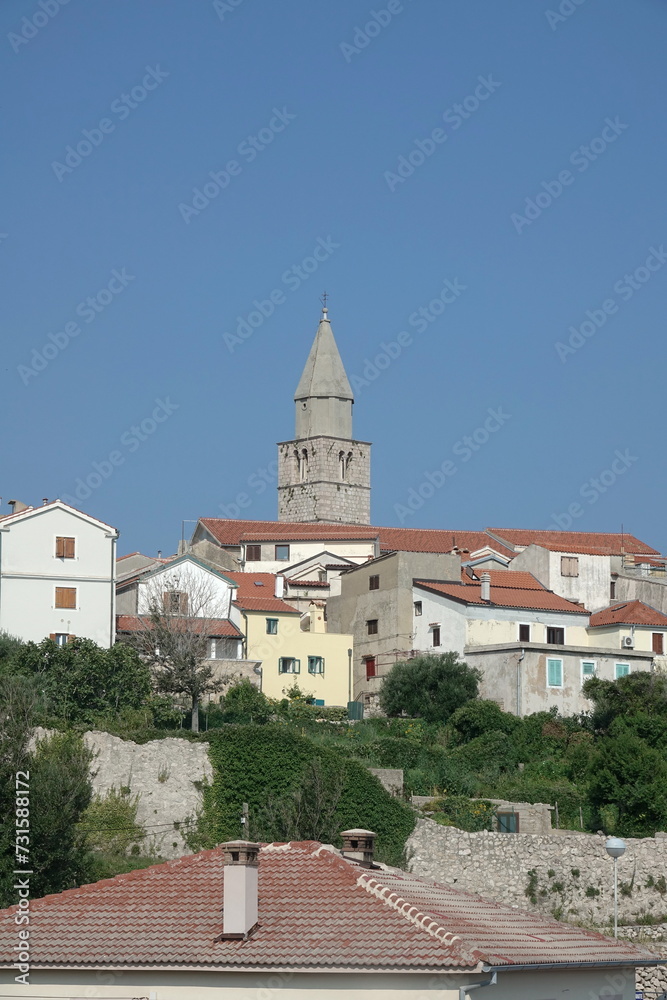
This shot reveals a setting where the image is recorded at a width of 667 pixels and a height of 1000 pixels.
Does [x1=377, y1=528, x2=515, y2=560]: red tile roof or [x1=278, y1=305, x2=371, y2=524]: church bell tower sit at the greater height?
[x1=278, y1=305, x2=371, y2=524]: church bell tower

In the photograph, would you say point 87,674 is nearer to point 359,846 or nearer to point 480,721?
point 480,721

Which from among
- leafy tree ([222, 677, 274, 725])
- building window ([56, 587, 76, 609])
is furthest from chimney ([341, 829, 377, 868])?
building window ([56, 587, 76, 609])

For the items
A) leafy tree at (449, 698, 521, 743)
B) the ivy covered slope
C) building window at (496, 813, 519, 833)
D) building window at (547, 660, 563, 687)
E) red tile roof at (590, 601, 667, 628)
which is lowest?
building window at (496, 813, 519, 833)

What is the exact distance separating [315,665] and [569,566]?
12817mm

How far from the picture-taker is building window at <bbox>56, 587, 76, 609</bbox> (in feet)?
183

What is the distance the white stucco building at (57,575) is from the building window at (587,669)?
16.6 m

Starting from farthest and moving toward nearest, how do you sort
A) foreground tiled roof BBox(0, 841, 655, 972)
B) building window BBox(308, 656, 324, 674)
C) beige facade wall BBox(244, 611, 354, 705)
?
building window BBox(308, 656, 324, 674) → beige facade wall BBox(244, 611, 354, 705) → foreground tiled roof BBox(0, 841, 655, 972)

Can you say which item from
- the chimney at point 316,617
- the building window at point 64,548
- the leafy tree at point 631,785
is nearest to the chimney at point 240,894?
the leafy tree at point 631,785

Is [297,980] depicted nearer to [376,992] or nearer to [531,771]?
[376,992]

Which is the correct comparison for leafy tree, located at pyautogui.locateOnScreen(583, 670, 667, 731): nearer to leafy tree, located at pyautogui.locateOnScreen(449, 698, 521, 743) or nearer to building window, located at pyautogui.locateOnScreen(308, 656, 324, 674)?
leafy tree, located at pyautogui.locateOnScreen(449, 698, 521, 743)

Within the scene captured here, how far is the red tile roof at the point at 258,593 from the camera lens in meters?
62.5

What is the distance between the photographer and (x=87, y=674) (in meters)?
A: 49.7

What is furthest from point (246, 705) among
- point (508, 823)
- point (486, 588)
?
point (508, 823)

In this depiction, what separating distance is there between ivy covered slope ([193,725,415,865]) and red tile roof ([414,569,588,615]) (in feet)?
59.2
